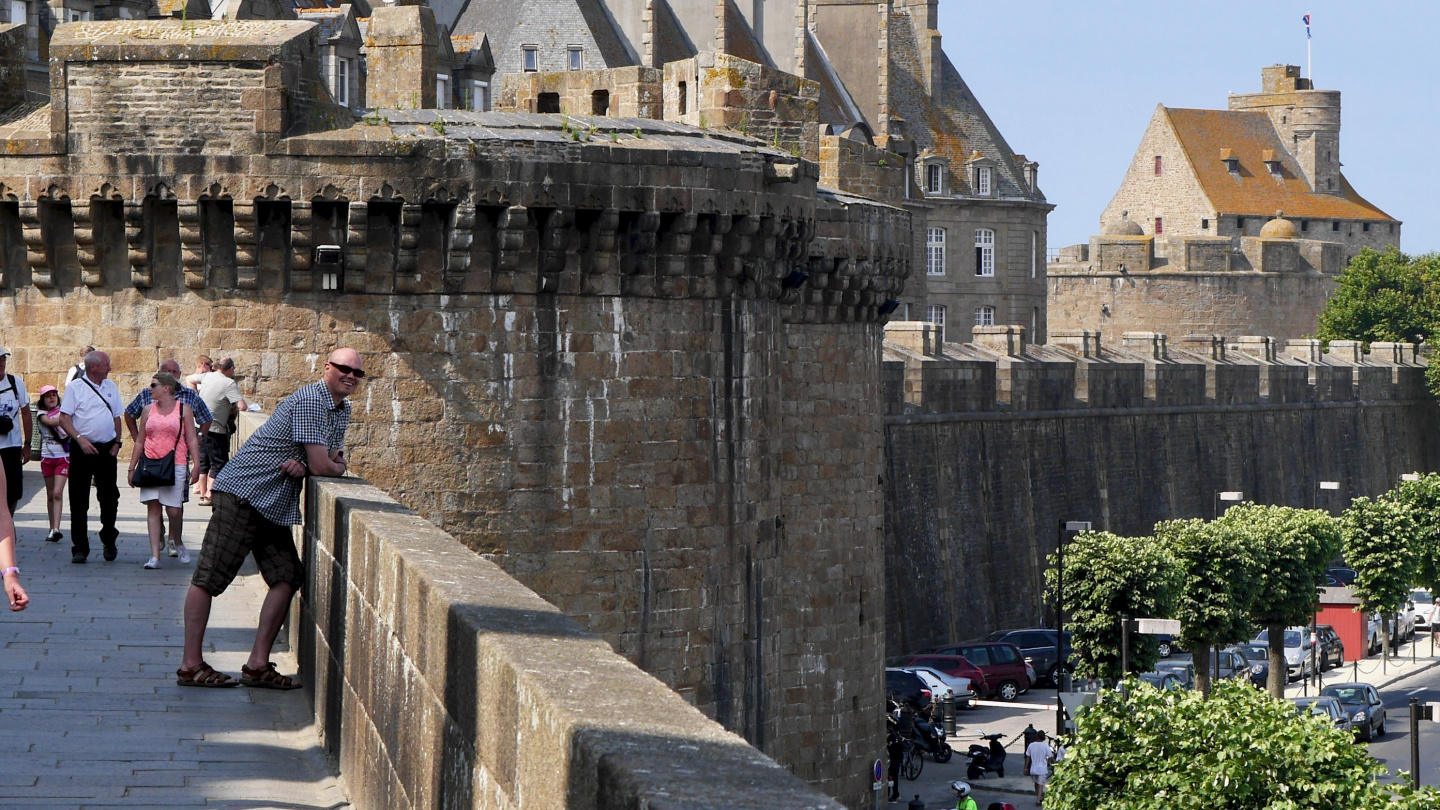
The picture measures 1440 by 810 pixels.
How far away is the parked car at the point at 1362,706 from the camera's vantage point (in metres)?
35.0

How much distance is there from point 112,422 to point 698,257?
438 cm

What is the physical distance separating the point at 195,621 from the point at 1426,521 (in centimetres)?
4290

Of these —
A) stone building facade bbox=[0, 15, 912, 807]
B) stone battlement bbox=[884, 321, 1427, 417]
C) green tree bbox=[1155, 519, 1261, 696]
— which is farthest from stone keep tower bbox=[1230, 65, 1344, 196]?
stone building facade bbox=[0, 15, 912, 807]

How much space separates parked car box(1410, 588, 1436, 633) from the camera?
5127cm

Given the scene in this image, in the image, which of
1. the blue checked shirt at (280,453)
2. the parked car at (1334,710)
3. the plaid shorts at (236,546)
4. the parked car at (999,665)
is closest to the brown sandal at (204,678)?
the plaid shorts at (236,546)

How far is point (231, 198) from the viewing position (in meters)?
14.4

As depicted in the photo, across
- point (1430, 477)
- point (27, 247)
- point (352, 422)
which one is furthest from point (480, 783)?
point (1430, 477)

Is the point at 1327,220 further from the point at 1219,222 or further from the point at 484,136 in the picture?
the point at 484,136

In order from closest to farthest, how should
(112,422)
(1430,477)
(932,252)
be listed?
1. (112,422)
2. (1430,477)
3. (932,252)

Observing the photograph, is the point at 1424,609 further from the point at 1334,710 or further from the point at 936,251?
the point at 1334,710

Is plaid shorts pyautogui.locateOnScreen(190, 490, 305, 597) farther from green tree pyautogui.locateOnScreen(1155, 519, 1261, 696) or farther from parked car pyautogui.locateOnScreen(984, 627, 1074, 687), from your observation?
parked car pyautogui.locateOnScreen(984, 627, 1074, 687)

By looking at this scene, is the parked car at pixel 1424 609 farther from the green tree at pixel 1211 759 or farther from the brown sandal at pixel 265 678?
the brown sandal at pixel 265 678

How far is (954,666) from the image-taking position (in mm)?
35688

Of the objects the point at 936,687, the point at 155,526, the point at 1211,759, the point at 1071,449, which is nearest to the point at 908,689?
the point at 936,687
